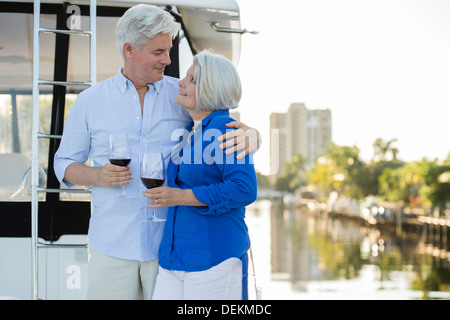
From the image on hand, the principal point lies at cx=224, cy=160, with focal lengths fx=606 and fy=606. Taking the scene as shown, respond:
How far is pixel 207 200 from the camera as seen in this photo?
2410mm

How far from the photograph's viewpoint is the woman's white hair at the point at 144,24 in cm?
267

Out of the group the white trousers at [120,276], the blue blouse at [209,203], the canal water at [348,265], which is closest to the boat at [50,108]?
the white trousers at [120,276]

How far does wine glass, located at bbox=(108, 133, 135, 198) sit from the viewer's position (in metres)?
2.58

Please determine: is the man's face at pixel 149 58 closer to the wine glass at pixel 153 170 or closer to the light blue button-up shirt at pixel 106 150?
the light blue button-up shirt at pixel 106 150

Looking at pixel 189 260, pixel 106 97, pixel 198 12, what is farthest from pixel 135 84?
pixel 198 12

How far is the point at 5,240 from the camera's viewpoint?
14.0ft

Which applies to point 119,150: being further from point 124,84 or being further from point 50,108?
point 50,108

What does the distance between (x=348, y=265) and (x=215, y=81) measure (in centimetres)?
5797

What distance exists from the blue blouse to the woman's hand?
0.03 meters

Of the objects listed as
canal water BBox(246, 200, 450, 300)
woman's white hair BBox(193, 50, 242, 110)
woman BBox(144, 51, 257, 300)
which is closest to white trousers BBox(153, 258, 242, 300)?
woman BBox(144, 51, 257, 300)

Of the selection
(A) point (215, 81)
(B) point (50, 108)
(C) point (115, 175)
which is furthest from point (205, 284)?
(B) point (50, 108)

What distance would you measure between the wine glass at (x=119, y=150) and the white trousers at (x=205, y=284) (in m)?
0.50
